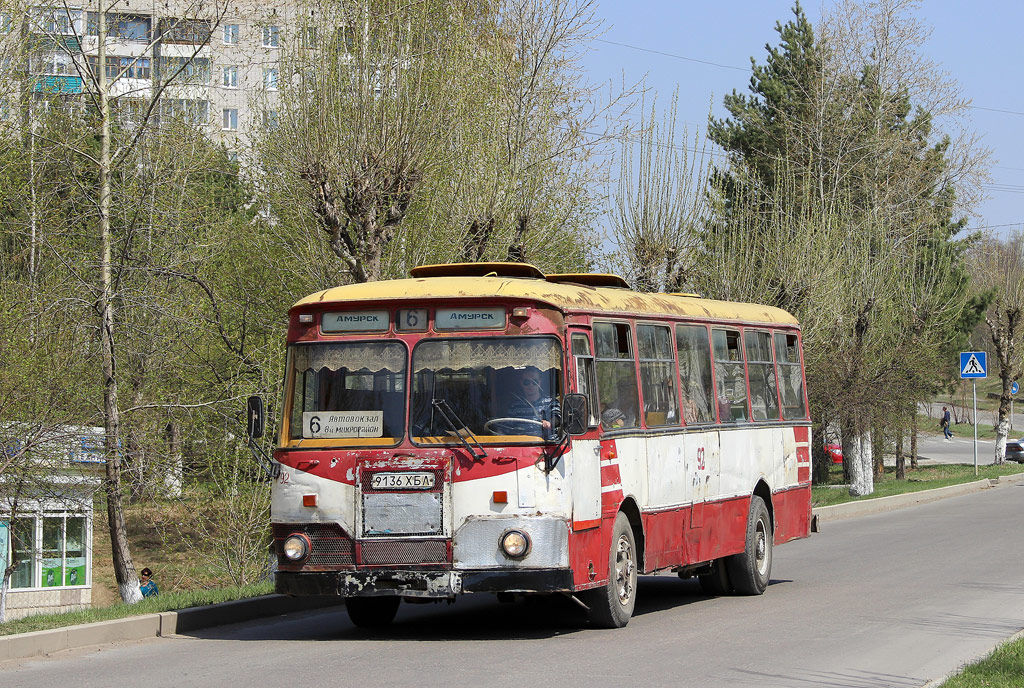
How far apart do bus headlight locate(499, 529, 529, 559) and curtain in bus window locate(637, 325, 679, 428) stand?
98.6 inches

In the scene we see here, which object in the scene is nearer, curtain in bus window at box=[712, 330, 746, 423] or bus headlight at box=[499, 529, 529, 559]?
bus headlight at box=[499, 529, 529, 559]

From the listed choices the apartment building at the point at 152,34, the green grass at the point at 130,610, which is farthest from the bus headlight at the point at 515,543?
the apartment building at the point at 152,34

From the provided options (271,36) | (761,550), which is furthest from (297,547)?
(271,36)

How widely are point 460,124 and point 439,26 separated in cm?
169

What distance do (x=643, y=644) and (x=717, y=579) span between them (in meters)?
4.81

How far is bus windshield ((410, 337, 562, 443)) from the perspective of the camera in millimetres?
11695

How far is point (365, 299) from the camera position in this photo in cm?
1220

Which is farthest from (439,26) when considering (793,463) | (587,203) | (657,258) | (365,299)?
(365,299)

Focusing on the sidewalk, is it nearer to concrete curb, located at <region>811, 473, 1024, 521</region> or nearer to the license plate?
the license plate

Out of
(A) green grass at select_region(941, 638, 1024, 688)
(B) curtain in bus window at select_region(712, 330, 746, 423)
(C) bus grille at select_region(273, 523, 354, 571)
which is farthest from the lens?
(B) curtain in bus window at select_region(712, 330, 746, 423)

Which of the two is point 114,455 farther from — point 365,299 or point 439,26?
point 365,299

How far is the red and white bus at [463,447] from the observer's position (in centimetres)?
1156

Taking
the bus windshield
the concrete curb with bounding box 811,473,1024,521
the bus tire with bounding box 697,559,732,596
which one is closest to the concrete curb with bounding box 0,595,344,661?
the bus windshield

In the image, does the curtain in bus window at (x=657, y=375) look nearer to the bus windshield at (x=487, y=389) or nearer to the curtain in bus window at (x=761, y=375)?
the bus windshield at (x=487, y=389)
